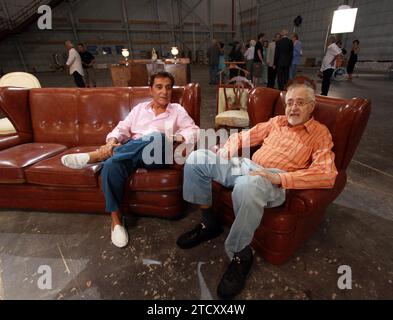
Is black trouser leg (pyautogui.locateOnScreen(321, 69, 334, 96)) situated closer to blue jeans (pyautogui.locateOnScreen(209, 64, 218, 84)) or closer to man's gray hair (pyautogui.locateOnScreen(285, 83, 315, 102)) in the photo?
blue jeans (pyautogui.locateOnScreen(209, 64, 218, 84))

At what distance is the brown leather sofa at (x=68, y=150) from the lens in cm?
168

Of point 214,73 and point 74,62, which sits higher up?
point 74,62

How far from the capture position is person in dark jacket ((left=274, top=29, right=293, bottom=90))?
4.95m

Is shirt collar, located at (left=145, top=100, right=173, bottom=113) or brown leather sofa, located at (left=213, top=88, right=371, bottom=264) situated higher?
shirt collar, located at (left=145, top=100, right=173, bottom=113)

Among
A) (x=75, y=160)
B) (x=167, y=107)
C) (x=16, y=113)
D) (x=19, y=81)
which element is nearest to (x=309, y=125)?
(x=167, y=107)

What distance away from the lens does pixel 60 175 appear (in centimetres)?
168

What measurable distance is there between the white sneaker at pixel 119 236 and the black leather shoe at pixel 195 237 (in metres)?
0.37

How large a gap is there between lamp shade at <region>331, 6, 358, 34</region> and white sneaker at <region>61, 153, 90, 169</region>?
363 inches

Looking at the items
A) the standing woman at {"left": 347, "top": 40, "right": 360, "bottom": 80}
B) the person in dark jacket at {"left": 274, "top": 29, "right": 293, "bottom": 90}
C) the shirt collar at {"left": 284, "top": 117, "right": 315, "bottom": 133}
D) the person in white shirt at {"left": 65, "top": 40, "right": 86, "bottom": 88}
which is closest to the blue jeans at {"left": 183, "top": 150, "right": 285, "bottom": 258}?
the shirt collar at {"left": 284, "top": 117, "right": 315, "bottom": 133}

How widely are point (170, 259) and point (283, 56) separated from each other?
5013 mm

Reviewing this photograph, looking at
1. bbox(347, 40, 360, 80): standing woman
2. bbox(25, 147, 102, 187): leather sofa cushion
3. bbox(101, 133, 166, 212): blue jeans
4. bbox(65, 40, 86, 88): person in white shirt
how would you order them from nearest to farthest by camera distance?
1. bbox(101, 133, 166, 212): blue jeans
2. bbox(25, 147, 102, 187): leather sofa cushion
3. bbox(65, 40, 86, 88): person in white shirt
4. bbox(347, 40, 360, 80): standing woman

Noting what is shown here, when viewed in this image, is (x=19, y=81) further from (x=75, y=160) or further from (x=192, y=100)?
(x=192, y=100)

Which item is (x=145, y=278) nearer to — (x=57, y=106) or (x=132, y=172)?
(x=132, y=172)

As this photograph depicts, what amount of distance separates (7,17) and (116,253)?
1472 cm
